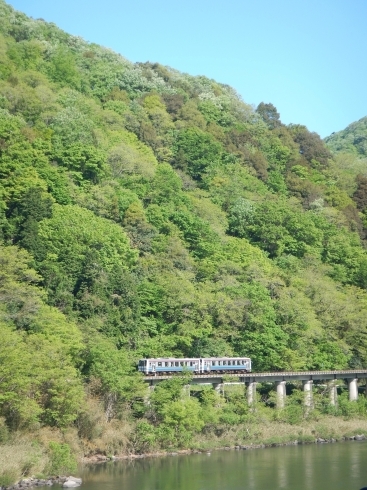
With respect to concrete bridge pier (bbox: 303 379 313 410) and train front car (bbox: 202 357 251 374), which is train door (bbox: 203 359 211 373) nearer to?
train front car (bbox: 202 357 251 374)

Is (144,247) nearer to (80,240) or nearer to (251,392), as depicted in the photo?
(80,240)

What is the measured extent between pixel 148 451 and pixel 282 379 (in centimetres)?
1351

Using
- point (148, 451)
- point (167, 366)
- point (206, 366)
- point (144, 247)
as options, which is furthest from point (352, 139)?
point (148, 451)

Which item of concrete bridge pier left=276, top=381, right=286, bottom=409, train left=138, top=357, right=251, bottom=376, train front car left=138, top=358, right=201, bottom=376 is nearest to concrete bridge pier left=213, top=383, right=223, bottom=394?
train left=138, top=357, right=251, bottom=376

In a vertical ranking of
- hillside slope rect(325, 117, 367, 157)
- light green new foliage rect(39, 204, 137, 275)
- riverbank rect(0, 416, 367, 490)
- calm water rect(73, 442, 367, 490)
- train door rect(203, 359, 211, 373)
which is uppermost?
hillside slope rect(325, 117, 367, 157)

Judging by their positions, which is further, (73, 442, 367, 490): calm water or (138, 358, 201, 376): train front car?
(138, 358, 201, 376): train front car

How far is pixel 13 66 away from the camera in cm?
7662

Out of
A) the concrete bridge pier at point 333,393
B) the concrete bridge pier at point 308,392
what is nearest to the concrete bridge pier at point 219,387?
the concrete bridge pier at point 308,392

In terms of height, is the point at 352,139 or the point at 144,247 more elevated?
the point at 352,139

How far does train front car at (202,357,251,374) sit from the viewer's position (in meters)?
48.0

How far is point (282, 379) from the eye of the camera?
50.2 m

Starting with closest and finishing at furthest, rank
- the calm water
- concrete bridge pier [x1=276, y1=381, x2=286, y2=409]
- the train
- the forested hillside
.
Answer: the calm water < the forested hillside < the train < concrete bridge pier [x1=276, y1=381, x2=286, y2=409]

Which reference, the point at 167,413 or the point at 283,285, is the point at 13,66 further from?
the point at 167,413

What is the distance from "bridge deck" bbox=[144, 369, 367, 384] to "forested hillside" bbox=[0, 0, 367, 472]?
1.39 m
